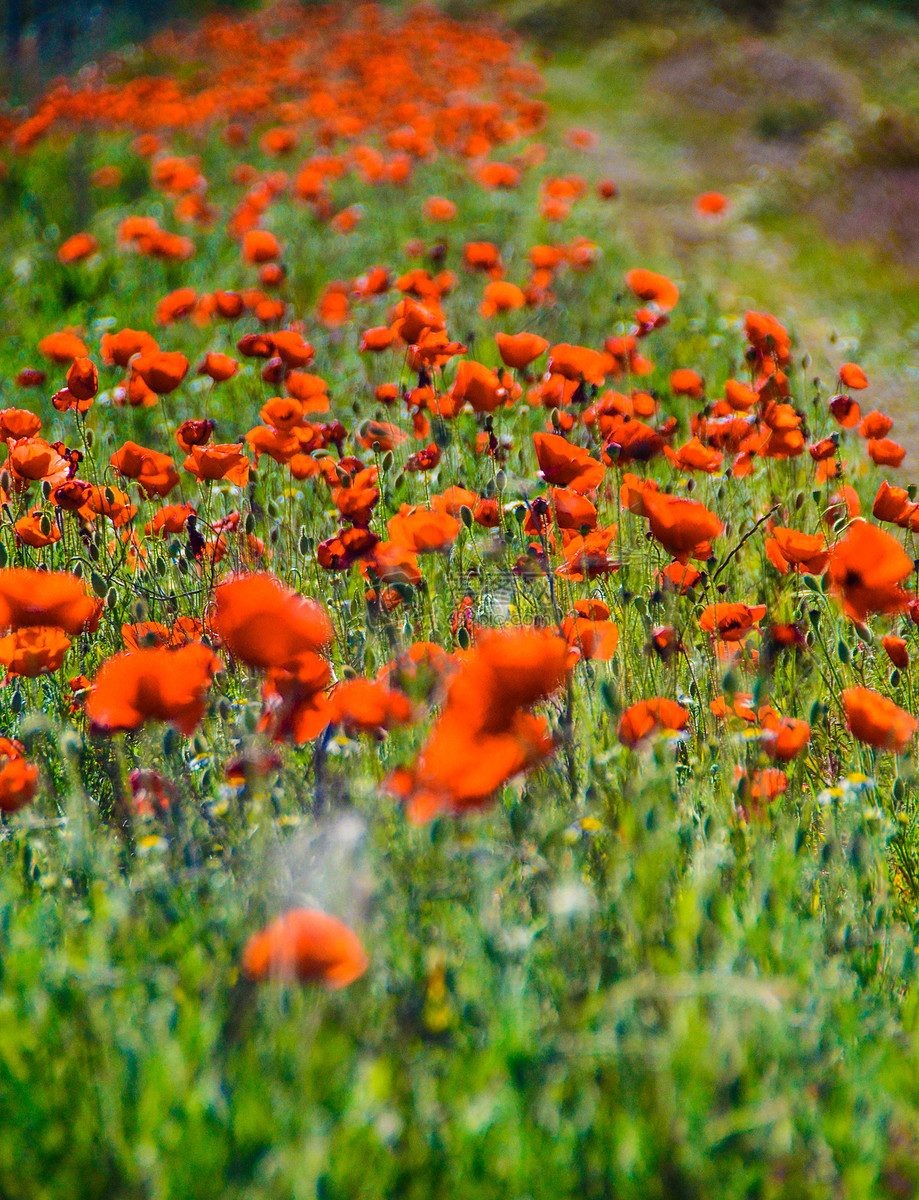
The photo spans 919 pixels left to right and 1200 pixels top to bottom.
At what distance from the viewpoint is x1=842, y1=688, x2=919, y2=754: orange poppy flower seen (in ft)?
4.84

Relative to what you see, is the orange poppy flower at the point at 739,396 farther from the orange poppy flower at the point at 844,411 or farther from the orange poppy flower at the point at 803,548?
the orange poppy flower at the point at 803,548

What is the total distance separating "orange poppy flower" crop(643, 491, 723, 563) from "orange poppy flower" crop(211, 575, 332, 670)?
65 centimetres

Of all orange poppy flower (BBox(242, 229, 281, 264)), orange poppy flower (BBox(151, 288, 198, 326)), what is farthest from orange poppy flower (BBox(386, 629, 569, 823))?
orange poppy flower (BBox(242, 229, 281, 264))

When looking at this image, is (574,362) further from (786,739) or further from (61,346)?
(61,346)

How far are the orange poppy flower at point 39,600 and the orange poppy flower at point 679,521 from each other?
92cm

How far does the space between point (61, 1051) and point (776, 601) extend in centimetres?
194

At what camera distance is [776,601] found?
2.50 metres

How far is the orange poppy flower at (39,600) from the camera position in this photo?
144cm

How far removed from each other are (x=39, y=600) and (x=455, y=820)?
0.70 meters

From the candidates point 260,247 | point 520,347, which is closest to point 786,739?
point 520,347

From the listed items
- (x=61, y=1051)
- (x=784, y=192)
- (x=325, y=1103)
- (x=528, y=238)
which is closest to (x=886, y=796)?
(x=325, y=1103)

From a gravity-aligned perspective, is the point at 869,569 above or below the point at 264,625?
below

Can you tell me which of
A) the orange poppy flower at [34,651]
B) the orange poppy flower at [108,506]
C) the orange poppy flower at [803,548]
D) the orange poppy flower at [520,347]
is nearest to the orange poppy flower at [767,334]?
the orange poppy flower at [520,347]

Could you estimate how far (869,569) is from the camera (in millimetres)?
1525
